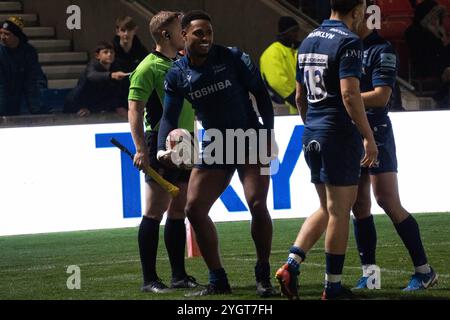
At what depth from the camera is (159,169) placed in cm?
1054

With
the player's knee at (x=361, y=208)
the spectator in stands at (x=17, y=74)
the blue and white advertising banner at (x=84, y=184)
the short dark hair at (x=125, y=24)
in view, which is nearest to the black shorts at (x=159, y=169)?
the player's knee at (x=361, y=208)

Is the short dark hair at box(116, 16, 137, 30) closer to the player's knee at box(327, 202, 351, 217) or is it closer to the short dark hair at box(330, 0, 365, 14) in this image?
the short dark hair at box(330, 0, 365, 14)

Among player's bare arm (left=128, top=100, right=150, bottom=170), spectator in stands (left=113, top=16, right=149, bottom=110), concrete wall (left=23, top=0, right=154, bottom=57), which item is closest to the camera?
player's bare arm (left=128, top=100, right=150, bottom=170)

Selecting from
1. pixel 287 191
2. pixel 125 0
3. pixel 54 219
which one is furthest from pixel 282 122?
pixel 125 0

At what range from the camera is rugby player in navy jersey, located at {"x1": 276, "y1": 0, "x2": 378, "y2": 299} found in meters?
9.20

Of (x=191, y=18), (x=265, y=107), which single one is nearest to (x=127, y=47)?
(x=191, y=18)

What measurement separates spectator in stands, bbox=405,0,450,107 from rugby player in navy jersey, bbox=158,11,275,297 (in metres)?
9.74

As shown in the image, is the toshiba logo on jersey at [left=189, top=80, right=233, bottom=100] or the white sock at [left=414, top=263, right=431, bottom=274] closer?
Answer: the toshiba logo on jersey at [left=189, top=80, right=233, bottom=100]

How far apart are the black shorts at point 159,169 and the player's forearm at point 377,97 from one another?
5.15 ft

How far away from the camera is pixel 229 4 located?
20797mm

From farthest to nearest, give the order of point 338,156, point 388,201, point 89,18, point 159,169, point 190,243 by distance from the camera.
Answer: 1. point 89,18
2. point 190,243
3. point 159,169
4. point 388,201
5. point 338,156

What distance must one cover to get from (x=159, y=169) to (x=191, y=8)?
10.3 meters

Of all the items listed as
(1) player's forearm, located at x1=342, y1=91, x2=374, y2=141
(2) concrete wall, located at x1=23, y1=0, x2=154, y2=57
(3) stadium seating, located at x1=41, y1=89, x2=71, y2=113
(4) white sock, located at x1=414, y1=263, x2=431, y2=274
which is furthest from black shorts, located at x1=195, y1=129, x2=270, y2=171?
(2) concrete wall, located at x1=23, y1=0, x2=154, y2=57

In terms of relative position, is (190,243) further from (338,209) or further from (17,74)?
(17,74)
